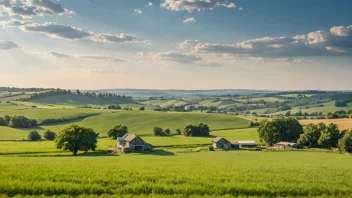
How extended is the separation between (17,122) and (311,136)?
130 meters

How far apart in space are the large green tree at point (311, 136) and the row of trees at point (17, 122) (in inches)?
4899

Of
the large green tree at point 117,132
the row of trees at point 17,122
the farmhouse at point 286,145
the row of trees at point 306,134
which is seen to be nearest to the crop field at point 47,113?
the row of trees at point 17,122

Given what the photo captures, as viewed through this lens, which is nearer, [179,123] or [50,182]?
[50,182]

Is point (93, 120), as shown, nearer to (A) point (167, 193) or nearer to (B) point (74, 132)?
(B) point (74, 132)

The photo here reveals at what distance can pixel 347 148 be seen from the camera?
90.4m

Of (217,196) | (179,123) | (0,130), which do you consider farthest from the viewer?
(179,123)

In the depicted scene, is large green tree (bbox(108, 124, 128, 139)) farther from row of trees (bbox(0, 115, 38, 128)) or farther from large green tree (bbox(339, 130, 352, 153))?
large green tree (bbox(339, 130, 352, 153))

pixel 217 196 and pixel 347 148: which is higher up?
pixel 217 196

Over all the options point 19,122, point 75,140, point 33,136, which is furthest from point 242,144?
point 19,122

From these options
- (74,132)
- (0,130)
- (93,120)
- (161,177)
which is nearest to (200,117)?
(93,120)

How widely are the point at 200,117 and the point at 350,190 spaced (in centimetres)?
16152

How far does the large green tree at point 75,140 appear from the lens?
78.1 metres

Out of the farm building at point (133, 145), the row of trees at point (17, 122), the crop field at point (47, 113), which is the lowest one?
the farm building at point (133, 145)

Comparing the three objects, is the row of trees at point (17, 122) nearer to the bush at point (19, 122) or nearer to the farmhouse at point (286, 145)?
the bush at point (19, 122)
